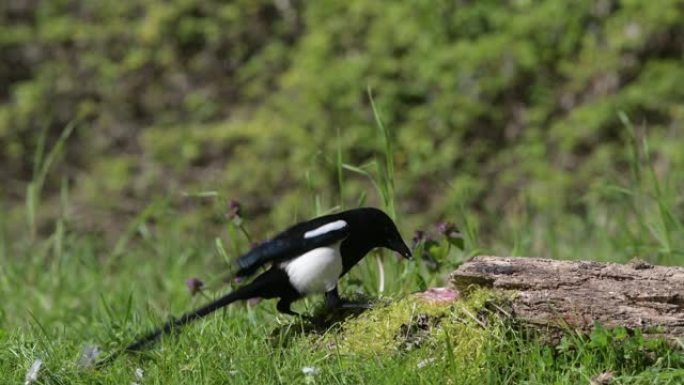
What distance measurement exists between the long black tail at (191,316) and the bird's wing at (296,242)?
71 mm

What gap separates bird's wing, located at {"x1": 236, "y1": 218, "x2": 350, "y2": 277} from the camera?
391cm

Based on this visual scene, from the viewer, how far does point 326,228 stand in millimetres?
3918

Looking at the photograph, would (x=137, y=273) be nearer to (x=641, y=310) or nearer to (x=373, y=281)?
(x=373, y=281)

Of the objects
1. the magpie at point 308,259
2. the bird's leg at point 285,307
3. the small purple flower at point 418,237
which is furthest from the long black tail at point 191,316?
the small purple flower at point 418,237

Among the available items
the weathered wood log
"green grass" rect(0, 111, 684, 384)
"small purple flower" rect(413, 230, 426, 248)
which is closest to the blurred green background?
"green grass" rect(0, 111, 684, 384)

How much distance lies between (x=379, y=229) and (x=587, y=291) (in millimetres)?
692

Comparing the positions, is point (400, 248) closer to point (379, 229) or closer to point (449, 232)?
point (379, 229)

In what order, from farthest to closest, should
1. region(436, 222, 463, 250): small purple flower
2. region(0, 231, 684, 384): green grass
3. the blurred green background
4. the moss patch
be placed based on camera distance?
the blurred green background, region(436, 222, 463, 250): small purple flower, the moss patch, region(0, 231, 684, 384): green grass

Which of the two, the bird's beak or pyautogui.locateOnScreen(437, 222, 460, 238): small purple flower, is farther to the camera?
pyautogui.locateOnScreen(437, 222, 460, 238): small purple flower

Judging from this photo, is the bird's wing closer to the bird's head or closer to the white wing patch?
the white wing patch

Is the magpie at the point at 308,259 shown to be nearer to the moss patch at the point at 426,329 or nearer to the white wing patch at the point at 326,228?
the white wing patch at the point at 326,228

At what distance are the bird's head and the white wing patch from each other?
0.10 m

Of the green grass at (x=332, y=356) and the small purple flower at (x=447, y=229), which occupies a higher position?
the small purple flower at (x=447, y=229)

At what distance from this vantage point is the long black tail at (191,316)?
3.95 meters
